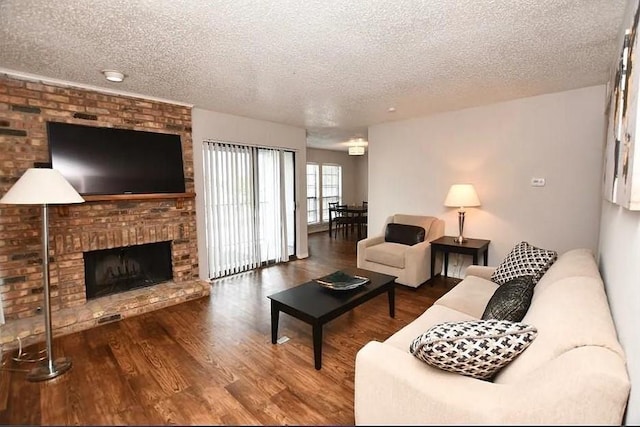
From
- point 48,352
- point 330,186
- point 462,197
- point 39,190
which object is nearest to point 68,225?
point 39,190

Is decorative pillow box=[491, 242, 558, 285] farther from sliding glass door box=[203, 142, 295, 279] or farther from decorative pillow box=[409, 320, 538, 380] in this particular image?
sliding glass door box=[203, 142, 295, 279]

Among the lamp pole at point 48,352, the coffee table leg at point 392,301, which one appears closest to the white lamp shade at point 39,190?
the lamp pole at point 48,352

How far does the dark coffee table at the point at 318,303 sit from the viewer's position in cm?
216

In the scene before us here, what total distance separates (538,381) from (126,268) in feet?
12.7

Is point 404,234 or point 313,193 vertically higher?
point 313,193

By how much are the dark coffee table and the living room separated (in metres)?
0.24

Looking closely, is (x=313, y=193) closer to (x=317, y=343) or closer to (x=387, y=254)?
(x=387, y=254)

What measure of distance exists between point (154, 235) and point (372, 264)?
273 centimetres

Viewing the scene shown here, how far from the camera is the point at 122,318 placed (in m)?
2.99

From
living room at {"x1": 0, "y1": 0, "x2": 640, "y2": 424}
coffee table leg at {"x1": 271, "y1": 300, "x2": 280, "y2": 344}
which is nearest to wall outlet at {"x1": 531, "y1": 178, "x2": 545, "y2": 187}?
living room at {"x1": 0, "y1": 0, "x2": 640, "y2": 424}

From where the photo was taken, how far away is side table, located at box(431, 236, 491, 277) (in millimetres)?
3596

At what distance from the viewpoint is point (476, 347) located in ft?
3.81

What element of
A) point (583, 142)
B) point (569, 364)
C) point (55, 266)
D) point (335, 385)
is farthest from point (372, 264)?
point (55, 266)

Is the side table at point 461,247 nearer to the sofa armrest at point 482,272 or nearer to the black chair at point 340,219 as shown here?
the sofa armrest at point 482,272
